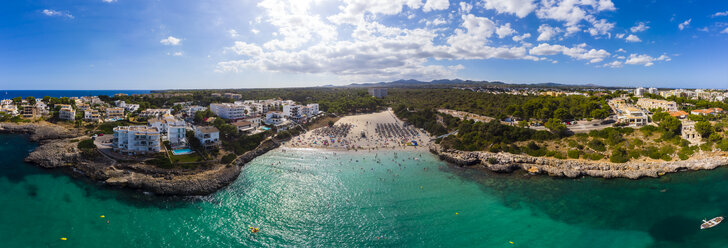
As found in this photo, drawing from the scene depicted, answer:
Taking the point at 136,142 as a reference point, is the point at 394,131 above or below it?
below

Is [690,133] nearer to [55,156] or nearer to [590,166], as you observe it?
[590,166]

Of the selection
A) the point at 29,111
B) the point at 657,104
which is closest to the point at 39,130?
the point at 29,111

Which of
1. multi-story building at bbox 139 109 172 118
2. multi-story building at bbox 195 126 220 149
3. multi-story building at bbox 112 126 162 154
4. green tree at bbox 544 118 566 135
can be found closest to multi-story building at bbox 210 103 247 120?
multi-story building at bbox 139 109 172 118

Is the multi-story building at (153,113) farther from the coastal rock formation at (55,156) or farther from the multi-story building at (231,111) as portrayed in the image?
the coastal rock formation at (55,156)

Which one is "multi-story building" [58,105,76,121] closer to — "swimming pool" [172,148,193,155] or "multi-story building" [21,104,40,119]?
"multi-story building" [21,104,40,119]

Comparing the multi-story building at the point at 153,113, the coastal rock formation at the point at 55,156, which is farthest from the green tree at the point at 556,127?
the multi-story building at the point at 153,113
